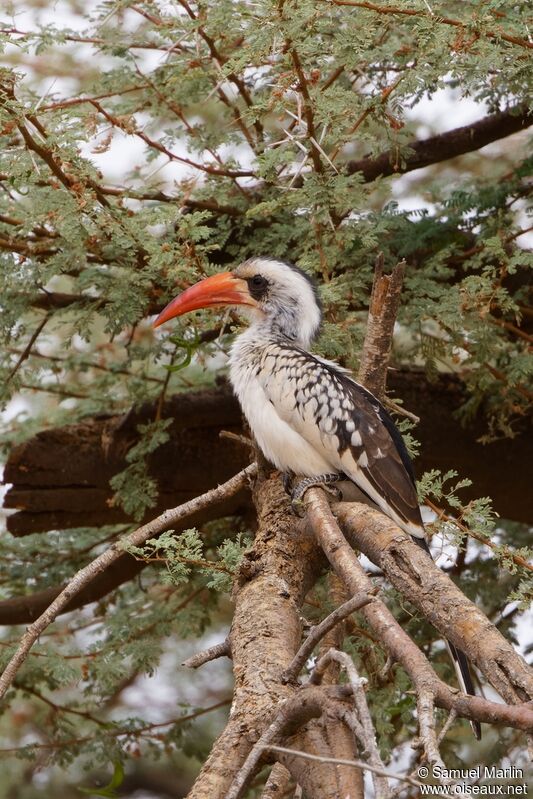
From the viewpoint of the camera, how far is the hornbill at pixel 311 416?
284 cm

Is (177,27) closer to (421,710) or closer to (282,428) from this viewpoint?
(282,428)

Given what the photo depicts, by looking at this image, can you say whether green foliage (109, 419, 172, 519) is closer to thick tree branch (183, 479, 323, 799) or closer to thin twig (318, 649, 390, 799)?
thick tree branch (183, 479, 323, 799)

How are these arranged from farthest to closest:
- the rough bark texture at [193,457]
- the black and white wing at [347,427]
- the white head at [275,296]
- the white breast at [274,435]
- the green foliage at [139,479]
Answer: the rough bark texture at [193,457]
the green foliage at [139,479]
the white head at [275,296]
the white breast at [274,435]
the black and white wing at [347,427]

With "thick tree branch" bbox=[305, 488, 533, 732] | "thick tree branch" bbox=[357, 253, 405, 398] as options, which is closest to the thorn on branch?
"thick tree branch" bbox=[305, 488, 533, 732]

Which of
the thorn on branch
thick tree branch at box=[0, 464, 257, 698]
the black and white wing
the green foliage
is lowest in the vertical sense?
the thorn on branch

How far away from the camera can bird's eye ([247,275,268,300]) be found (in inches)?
138

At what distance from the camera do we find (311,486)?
9.03 ft

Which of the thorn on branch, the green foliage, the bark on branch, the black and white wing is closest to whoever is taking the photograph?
the thorn on branch

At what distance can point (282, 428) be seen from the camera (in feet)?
9.88

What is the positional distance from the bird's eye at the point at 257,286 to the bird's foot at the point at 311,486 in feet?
2.50

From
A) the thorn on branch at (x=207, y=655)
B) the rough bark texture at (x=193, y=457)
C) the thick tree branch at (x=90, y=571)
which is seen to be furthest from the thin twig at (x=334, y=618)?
the rough bark texture at (x=193, y=457)

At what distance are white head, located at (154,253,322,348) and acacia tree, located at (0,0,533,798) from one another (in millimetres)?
89

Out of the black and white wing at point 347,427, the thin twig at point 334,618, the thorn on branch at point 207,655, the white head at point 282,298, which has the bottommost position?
→ the thin twig at point 334,618

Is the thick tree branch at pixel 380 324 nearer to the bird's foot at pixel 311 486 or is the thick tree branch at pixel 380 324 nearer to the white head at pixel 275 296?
the bird's foot at pixel 311 486
